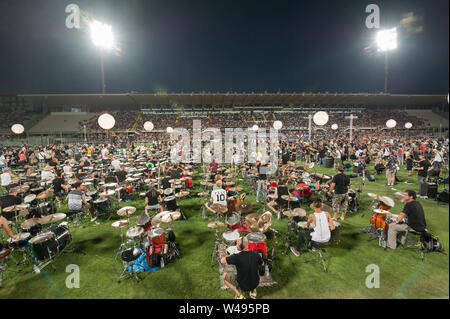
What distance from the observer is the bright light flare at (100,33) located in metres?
16.7

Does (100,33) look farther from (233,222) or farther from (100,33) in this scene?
(233,222)

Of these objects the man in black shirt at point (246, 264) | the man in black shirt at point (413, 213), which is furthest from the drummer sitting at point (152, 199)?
the man in black shirt at point (413, 213)

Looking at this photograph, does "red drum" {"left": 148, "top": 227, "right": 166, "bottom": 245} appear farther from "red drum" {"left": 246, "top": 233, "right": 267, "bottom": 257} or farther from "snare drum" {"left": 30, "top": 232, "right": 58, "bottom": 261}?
"snare drum" {"left": 30, "top": 232, "right": 58, "bottom": 261}

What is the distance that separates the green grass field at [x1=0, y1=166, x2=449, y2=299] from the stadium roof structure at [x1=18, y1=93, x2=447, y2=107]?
34.2 metres

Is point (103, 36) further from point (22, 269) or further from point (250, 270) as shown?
point (250, 270)

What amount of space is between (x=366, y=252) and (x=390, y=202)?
163cm

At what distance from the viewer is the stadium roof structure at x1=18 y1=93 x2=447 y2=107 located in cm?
3816

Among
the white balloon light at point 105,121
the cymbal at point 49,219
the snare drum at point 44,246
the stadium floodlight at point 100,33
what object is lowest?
the snare drum at point 44,246

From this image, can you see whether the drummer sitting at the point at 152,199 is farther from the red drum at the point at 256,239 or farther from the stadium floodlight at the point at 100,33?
the stadium floodlight at the point at 100,33

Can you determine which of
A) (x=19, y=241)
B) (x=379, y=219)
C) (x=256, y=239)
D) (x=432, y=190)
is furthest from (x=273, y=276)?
(x=432, y=190)

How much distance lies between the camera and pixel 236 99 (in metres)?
40.8

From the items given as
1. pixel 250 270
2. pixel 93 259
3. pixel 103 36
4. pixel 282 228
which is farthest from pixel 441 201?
pixel 103 36

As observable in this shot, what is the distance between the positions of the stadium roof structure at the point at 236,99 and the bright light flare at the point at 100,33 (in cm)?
2016
